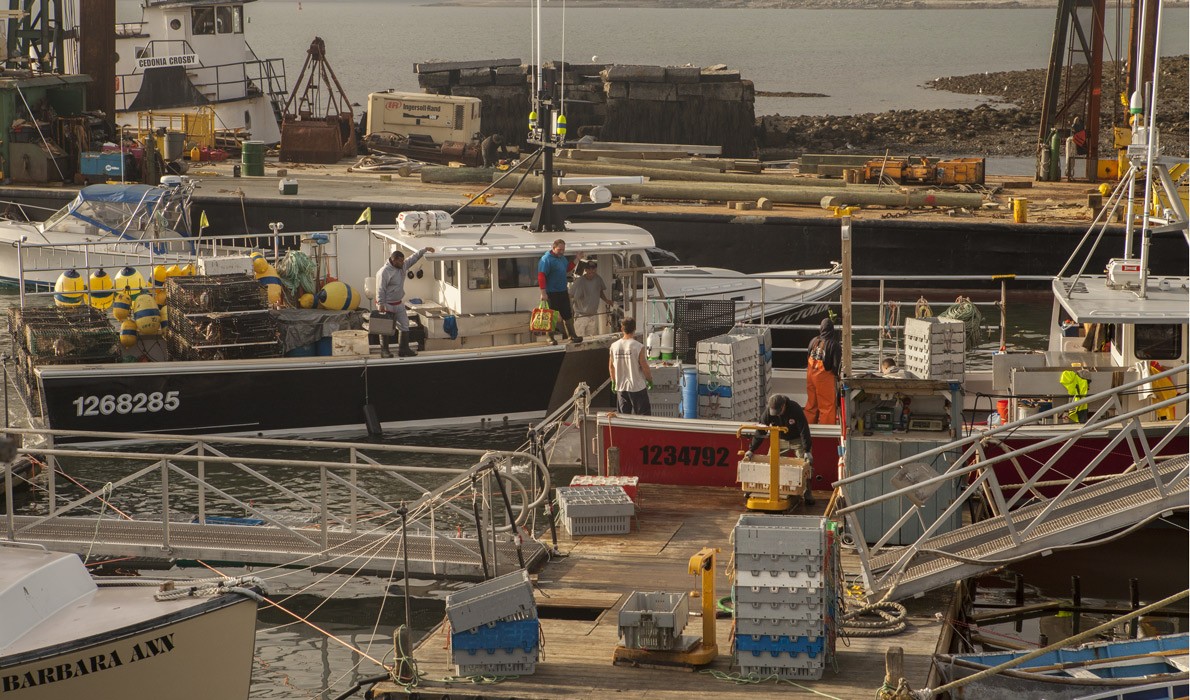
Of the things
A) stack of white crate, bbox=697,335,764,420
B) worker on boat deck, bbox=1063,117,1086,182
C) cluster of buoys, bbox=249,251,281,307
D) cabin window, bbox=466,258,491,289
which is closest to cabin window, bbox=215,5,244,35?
worker on boat deck, bbox=1063,117,1086,182

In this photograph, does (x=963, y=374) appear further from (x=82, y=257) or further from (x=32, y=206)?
(x=32, y=206)

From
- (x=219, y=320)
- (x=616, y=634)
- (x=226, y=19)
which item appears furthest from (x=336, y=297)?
(x=226, y=19)

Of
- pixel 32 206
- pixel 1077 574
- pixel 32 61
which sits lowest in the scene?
pixel 1077 574

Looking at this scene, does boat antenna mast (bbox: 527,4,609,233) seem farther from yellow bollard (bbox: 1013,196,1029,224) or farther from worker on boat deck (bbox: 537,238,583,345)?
yellow bollard (bbox: 1013,196,1029,224)

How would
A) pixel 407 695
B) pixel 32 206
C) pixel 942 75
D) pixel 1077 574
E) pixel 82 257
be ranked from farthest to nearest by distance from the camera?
pixel 942 75 → pixel 32 206 → pixel 82 257 → pixel 1077 574 → pixel 407 695

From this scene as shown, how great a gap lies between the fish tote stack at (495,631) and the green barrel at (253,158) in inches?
1009

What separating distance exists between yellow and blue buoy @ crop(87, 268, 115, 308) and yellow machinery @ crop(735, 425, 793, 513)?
10.7m

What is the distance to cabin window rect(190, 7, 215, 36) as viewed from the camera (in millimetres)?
41938

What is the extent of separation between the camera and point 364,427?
20.1m

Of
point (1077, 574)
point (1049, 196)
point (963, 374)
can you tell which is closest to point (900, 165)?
point (1049, 196)

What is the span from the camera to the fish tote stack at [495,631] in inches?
419

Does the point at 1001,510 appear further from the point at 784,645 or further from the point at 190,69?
the point at 190,69

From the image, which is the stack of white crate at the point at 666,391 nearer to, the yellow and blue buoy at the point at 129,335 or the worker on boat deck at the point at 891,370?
the worker on boat deck at the point at 891,370

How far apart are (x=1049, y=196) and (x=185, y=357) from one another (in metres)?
20.3
